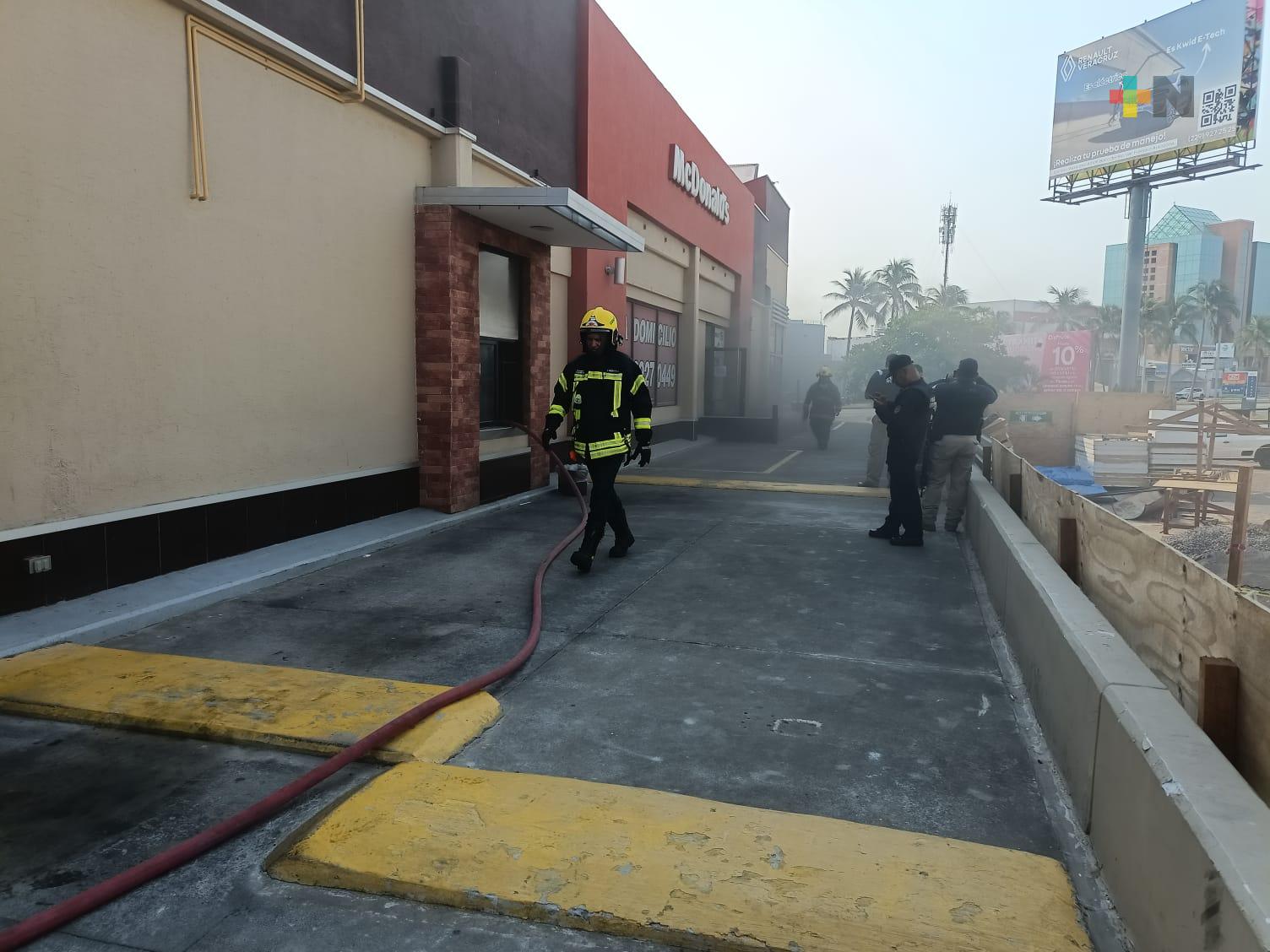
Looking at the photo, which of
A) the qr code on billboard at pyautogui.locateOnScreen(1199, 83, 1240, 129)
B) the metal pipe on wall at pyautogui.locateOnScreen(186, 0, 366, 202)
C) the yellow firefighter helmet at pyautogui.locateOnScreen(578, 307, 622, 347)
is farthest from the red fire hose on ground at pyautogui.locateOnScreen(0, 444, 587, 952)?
the qr code on billboard at pyautogui.locateOnScreen(1199, 83, 1240, 129)

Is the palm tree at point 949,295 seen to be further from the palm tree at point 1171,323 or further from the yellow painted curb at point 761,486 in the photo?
the yellow painted curb at point 761,486

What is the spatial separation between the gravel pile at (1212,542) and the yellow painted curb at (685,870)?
429 inches

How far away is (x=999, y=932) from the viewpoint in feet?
8.82

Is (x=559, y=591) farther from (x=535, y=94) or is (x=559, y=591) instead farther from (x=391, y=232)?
(x=535, y=94)

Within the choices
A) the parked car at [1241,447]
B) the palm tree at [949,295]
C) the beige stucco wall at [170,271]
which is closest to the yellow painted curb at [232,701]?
the beige stucco wall at [170,271]

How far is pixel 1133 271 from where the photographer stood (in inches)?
1987

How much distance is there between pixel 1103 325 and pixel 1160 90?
73588mm

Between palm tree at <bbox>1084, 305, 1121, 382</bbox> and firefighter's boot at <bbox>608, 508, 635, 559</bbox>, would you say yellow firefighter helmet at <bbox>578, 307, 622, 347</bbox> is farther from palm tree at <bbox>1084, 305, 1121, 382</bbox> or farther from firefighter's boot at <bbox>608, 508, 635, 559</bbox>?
palm tree at <bbox>1084, 305, 1121, 382</bbox>

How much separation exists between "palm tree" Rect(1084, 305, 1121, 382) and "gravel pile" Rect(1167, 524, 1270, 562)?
110266 millimetres

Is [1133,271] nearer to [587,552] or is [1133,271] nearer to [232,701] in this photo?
[587,552]

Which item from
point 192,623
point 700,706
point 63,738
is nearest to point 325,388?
point 192,623

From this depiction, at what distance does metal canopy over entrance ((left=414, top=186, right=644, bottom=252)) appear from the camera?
9.02m

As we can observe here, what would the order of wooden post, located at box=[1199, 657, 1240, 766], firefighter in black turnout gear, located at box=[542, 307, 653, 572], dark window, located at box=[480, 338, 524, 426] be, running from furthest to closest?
1. dark window, located at box=[480, 338, 524, 426]
2. firefighter in black turnout gear, located at box=[542, 307, 653, 572]
3. wooden post, located at box=[1199, 657, 1240, 766]

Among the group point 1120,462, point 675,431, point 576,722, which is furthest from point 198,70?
point 1120,462
